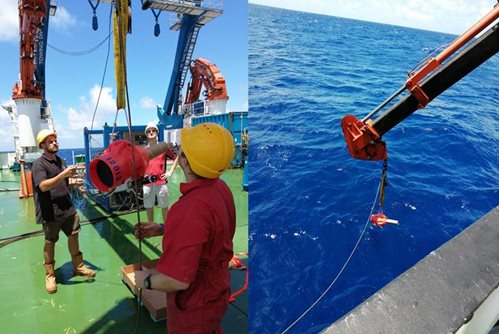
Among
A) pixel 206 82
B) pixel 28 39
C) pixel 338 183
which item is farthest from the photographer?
pixel 206 82

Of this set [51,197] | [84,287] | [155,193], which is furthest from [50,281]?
[155,193]

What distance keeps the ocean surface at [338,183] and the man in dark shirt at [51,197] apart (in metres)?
2.83

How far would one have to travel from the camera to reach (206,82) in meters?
15.4

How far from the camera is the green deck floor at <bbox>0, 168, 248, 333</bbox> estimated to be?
94.7 inches

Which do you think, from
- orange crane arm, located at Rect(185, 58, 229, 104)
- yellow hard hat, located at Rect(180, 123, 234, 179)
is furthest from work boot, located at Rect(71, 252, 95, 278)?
orange crane arm, located at Rect(185, 58, 229, 104)

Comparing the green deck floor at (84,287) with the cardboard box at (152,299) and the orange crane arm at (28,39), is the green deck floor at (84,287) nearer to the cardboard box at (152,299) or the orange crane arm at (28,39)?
the cardboard box at (152,299)

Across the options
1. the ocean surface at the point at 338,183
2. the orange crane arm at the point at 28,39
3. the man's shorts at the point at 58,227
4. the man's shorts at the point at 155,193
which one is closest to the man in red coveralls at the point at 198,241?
the man's shorts at the point at 58,227

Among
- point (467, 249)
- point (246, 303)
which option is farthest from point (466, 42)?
point (246, 303)

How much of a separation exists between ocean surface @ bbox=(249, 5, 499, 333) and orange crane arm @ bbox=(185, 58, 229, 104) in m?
1.79

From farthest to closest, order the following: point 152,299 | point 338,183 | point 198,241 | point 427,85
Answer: point 338,183 < point 427,85 < point 152,299 < point 198,241

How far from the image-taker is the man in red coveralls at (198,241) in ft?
3.46

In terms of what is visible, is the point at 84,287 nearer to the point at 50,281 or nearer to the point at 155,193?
the point at 50,281

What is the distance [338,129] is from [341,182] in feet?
10.3

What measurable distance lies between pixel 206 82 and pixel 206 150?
15.0 metres
